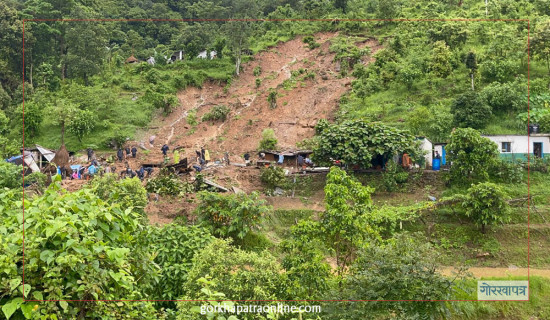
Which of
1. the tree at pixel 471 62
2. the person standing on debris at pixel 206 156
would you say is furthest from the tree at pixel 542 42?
the person standing on debris at pixel 206 156

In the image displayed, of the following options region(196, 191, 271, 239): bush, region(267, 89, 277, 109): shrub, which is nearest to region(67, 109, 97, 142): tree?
region(267, 89, 277, 109): shrub

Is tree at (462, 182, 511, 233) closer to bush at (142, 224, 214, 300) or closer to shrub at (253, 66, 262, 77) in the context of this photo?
bush at (142, 224, 214, 300)

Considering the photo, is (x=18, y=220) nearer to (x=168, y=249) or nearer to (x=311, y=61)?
(x=168, y=249)

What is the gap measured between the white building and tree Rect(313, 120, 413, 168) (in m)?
3.84

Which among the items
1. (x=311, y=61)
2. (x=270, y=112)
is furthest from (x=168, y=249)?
(x=311, y=61)

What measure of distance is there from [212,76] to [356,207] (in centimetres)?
2174

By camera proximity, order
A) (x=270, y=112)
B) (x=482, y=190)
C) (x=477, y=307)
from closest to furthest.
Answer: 1. (x=477, y=307)
2. (x=482, y=190)
3. (x=270, y=112)

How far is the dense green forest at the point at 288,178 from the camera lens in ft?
15.5

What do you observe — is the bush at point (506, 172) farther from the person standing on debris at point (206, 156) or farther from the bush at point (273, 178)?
the person standing on debris at point (206, 156)

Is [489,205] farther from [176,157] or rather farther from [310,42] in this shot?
[310,42]

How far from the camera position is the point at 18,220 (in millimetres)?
4480

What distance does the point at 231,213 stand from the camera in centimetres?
1446

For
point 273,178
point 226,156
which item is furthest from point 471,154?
point 226,156

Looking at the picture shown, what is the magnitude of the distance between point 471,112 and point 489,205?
6.52 m
